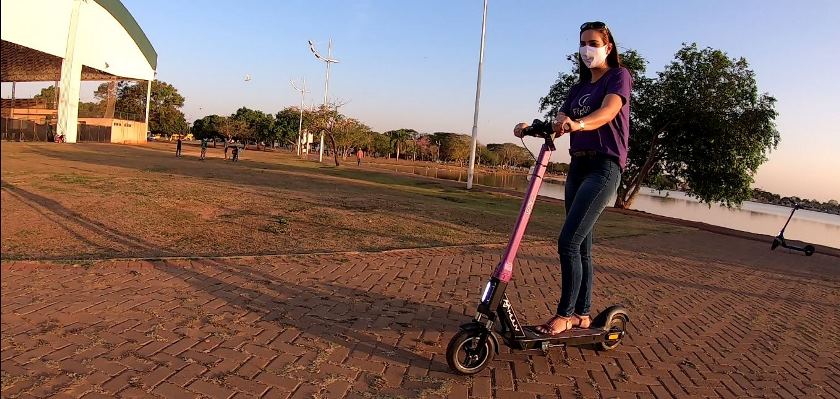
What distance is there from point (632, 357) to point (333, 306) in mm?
2408

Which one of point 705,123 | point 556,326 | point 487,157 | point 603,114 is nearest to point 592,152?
point 603,114

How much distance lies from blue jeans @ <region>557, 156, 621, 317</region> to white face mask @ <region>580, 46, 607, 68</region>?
0.65 meters

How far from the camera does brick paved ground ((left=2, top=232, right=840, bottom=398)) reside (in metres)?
2.98

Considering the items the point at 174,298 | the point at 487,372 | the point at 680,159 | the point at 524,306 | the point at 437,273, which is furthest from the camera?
the point at 680,159

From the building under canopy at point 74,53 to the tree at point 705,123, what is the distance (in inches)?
1223

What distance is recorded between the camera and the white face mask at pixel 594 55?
11.7 ft

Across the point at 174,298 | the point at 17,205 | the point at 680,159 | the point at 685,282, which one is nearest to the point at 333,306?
the point at 174,298

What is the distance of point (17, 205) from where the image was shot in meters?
7.92

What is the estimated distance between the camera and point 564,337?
3586mm

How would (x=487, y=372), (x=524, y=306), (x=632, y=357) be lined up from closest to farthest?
(x=487, y=372) → (x=632, y=357) → (x=524, y=306)

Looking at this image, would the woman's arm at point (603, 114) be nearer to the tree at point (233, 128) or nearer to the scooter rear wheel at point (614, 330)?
the scooter rear wheel at point (614, 330)

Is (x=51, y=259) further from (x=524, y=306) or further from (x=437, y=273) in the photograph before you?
(x=524, y=306)

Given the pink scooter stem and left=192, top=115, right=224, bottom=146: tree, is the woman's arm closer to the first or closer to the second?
the pink scooter stem

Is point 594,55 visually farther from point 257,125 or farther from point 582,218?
point 257,125
